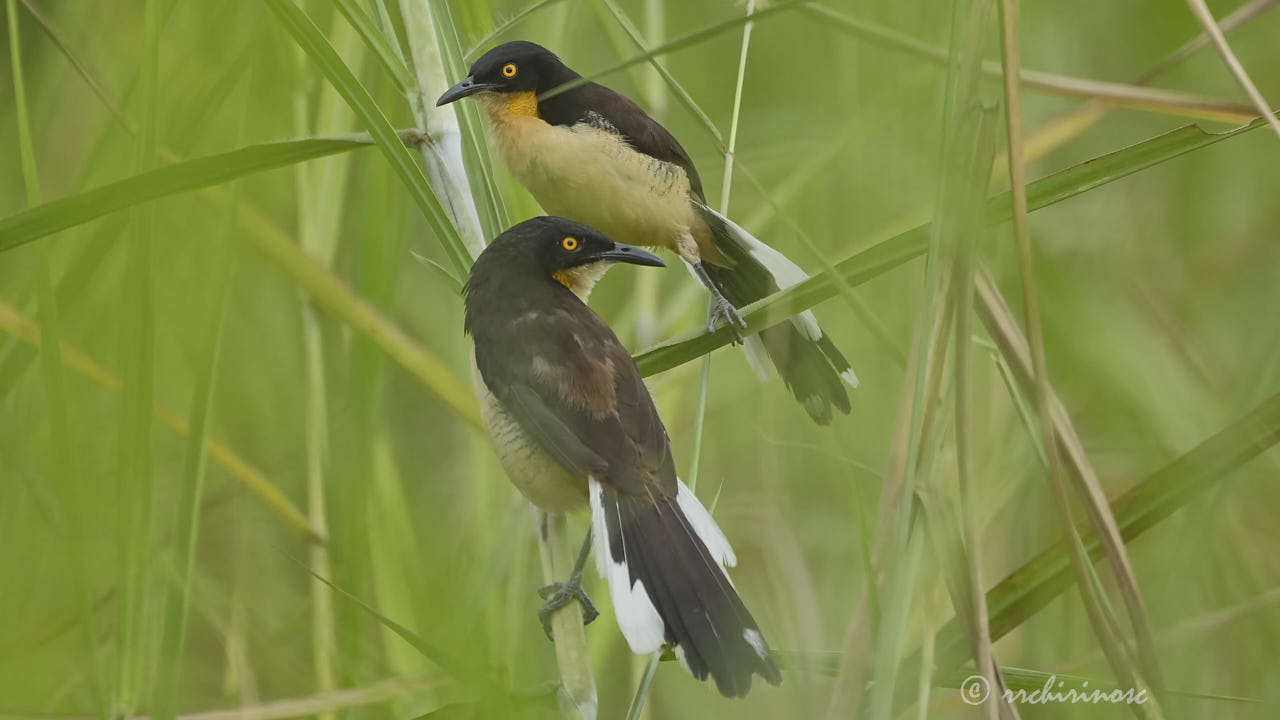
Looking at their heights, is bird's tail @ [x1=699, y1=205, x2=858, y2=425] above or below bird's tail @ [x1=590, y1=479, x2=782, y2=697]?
above

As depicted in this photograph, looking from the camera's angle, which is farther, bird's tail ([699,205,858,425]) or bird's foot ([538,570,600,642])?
bird's tail ([699,205,858,425])

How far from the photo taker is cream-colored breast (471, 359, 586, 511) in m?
2.49

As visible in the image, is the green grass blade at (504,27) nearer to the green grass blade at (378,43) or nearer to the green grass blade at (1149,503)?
the green grass blade at (378,43)

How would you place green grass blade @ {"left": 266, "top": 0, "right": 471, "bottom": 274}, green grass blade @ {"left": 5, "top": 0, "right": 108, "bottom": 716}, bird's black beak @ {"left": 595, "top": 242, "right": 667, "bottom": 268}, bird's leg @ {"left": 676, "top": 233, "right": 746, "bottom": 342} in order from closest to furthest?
1. green grass blade @ {"left": 5, "top": 0, "right": 108, "bottom": 716}
2. green grass blade @ {"left": 266, "top": 0, "right": 471, "bottom": 274}
3. bird's black beak @ {"left": 595, "top": 242, "right": 667, "bottom": 268}
4. bird's leg @ {"left": 676, "top": 233, "right": 746, "bottom": 342}

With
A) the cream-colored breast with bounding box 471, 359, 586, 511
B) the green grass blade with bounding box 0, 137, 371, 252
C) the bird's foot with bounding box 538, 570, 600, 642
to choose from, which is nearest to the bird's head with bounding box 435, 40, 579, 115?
the cream-colored breast with bounding box 471, 359, 586, 511

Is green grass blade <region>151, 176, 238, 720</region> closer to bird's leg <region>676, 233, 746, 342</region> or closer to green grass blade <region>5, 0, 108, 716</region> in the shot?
green grass blade <region>5, 0, 108, 716</region>

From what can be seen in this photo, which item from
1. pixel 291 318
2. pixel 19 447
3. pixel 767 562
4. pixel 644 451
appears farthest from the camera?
pixel 291 318

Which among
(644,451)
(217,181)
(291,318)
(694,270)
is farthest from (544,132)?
(217,181)

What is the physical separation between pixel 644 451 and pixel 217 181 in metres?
1.05

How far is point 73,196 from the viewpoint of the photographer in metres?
1.95

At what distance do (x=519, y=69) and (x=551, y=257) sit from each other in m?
0.86

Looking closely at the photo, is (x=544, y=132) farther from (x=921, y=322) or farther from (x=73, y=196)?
(x=921, y=322)

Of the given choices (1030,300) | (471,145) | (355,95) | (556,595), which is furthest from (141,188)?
(1030,300)

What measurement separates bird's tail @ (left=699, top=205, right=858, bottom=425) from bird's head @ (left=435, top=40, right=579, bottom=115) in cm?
64
